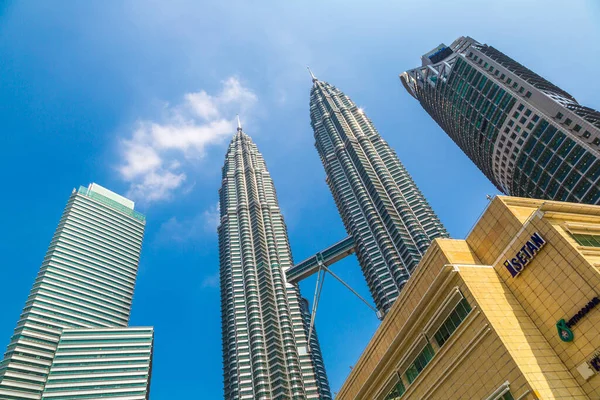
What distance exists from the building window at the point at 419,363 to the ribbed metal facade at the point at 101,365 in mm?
111998

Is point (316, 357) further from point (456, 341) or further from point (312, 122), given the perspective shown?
point (456, 341)

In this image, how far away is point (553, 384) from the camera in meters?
20.9

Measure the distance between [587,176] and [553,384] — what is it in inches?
2787

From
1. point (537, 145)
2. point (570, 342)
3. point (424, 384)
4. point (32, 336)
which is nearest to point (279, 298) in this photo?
point (32, 336)

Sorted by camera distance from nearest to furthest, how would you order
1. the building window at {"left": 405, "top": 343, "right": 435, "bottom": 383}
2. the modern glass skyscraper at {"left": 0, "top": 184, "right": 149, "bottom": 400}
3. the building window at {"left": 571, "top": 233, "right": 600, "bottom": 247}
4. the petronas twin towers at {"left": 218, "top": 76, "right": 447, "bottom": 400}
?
1. the building window at {"left": 571, "top": 233, "right": 600, "bottom": 247}
2. the building window at {"left": 405, "top": 343, "right": 435, "bottom": 383}
3. the petronas twin towers at {"left": 218, "top": 76, "right": 447, "bottom": 400}
4. the modern glass skyscraper at {"left": 0, "top": 184, "right": 149, "bottom": 400}

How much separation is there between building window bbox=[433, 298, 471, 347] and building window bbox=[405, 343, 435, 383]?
122cm

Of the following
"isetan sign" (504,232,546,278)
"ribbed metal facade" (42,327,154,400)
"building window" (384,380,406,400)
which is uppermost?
"ribbed metal facade" (42,327,154,400)

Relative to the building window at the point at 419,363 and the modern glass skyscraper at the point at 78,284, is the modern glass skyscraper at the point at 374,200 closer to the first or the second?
the building window at the point at 419,363

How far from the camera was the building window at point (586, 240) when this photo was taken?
25.1 meters

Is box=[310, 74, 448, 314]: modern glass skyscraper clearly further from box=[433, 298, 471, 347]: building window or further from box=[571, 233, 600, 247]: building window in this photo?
box=[571, 233, 600, 247]: building window

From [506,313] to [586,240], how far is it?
735cm

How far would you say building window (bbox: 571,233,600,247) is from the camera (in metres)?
25.1

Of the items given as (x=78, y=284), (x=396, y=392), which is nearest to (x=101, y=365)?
(x=78, y=284)

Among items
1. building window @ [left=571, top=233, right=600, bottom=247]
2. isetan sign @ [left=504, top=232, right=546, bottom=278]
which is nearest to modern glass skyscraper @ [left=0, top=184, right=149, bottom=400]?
isetan sign @ [left=504, top=232, right=546, bottom=278]
